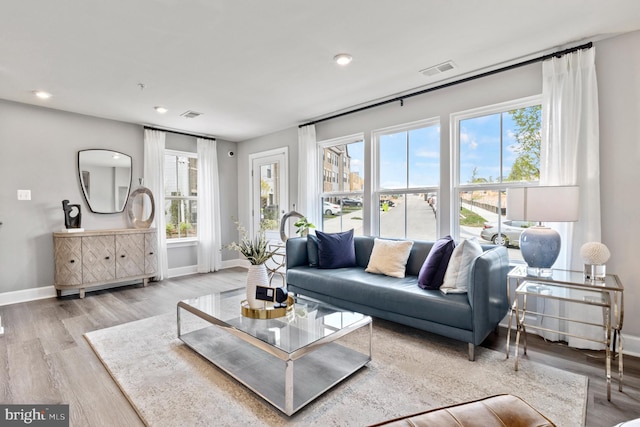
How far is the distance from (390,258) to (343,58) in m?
1.96

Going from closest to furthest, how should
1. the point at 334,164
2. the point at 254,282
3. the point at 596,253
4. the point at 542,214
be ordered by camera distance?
the point at 596,253, the point at 542,214, the point at 254,282, the point at 334,164

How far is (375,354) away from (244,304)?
43.1 inches

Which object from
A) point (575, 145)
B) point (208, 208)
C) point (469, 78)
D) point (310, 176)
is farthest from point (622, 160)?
point (208, 208)

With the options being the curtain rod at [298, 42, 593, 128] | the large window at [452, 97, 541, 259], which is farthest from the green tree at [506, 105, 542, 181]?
the curtain rod at [298, 42, 593, 128]

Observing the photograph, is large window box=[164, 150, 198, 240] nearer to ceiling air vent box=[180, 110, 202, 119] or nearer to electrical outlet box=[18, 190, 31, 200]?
ceiling air vent box=[180, 110, 202, 119]

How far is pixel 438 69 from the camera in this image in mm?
3072

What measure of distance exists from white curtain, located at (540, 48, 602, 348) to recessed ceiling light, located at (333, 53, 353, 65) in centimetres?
169

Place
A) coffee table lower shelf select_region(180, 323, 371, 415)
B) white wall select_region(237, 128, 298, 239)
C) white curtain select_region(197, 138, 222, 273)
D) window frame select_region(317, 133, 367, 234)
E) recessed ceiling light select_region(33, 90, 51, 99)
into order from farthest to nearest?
white curtain select_region(197, 138, 222, 273) < white wall select_region(237, 128, 298, 239) < window frame select_region(317, 133, 367, 234) < recessed ceiling light select_region(33, 90, 51, 99) < coffee table lower shelf select_region(180, 323, 371, 415)

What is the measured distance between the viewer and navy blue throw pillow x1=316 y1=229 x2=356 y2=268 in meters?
3.66

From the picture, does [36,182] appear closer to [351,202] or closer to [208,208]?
[208,208]

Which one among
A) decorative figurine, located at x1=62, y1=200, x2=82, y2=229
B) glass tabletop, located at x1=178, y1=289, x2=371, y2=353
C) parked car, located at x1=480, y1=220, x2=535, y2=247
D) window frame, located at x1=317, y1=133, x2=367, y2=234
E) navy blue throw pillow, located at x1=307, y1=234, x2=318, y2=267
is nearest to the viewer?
glass tabletop, located at x1=178, y1=289, x2=371, y2=353

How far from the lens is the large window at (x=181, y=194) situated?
5.41 metres

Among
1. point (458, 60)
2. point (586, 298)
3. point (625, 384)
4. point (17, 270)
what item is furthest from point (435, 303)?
point (17, 270)

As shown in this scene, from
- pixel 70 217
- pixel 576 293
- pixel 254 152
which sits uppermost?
pixel 254 152
